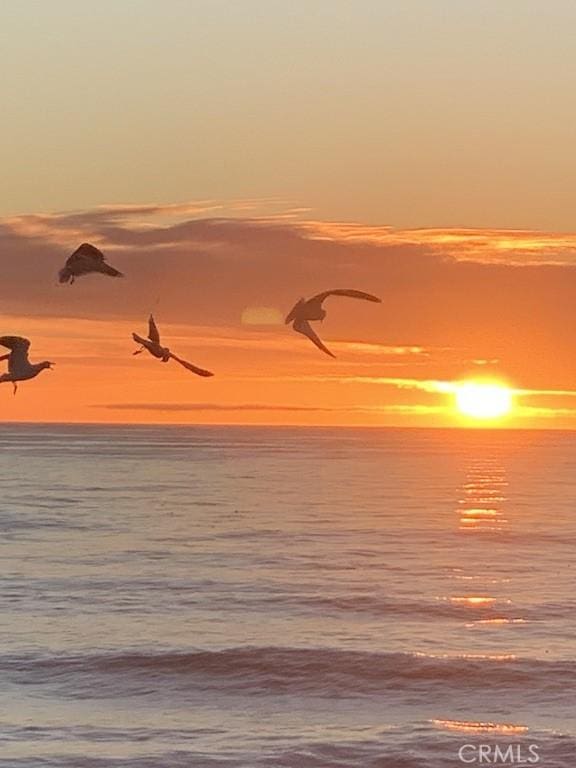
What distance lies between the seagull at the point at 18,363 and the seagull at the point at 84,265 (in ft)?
4.76

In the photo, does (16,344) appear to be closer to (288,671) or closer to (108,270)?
(108,270)

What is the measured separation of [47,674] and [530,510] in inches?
2536

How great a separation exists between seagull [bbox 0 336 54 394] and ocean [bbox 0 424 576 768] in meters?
8.55

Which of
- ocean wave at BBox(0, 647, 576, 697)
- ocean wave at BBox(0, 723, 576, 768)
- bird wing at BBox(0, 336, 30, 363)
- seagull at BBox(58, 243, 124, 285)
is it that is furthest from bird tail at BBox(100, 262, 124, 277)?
ocean wave at BBox(0, 647, 576, 697)

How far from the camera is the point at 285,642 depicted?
42.0 meters

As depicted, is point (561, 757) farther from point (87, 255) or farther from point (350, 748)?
point (87, 255)

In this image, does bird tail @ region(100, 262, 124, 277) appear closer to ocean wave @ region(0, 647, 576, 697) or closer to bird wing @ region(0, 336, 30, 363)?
bird wing @ region(0, 336, 30, 363)

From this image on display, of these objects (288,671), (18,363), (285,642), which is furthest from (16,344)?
(285,642)

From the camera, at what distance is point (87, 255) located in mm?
21984

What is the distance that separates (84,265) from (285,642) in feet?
71.7

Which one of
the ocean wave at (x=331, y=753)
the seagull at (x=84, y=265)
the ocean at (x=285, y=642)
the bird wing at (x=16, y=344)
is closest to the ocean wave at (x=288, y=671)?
the ocean at (x=285, y=642)

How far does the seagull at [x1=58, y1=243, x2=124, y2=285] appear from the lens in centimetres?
2145

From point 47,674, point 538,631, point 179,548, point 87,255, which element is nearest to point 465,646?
point 538,631

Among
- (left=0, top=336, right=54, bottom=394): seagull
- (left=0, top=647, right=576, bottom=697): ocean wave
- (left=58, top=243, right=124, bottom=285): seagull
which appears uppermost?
(left=58, top=243, right=124, bottom=285): seagull
